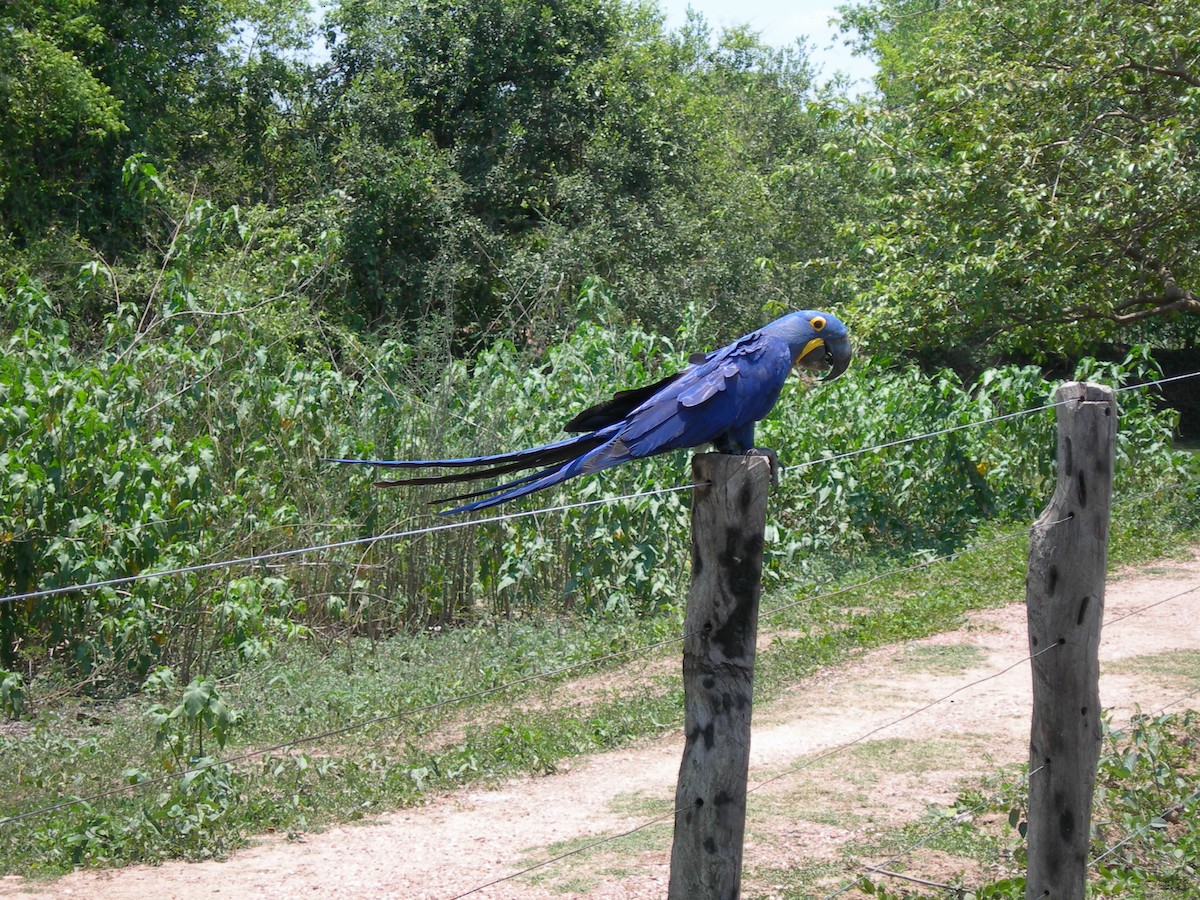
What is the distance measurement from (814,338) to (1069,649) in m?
1.26

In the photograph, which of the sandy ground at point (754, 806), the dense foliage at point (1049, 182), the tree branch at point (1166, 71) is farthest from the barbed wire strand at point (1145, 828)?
the tree branch at point (1166, 71)

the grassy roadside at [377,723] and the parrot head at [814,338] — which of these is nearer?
the parrot head at [814,338]

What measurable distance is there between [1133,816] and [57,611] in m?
4.75

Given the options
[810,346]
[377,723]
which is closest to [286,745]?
[810,346]

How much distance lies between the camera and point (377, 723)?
17.7 ft

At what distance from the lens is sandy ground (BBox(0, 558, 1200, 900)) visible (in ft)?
12.2

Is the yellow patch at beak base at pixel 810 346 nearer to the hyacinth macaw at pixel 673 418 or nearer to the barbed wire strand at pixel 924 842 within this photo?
the hyacinth macaw at pixel 673 418

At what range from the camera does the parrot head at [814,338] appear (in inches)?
137

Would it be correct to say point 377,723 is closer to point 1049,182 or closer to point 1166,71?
point 1049,182

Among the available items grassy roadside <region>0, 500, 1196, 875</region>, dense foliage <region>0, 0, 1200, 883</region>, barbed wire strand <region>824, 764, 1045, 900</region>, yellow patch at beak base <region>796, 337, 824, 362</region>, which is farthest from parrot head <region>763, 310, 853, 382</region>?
barbed wire strand <region>824, 764, 1045, 900</region>

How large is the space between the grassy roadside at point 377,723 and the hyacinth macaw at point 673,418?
61 cm

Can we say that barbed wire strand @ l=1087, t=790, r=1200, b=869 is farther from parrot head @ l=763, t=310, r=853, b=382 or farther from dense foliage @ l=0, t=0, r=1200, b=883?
parrot head @ l=763, t=310, r=853, b=382

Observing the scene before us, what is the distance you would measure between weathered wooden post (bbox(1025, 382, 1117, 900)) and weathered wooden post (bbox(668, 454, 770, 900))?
962 mm

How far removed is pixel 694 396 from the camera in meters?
2.97
